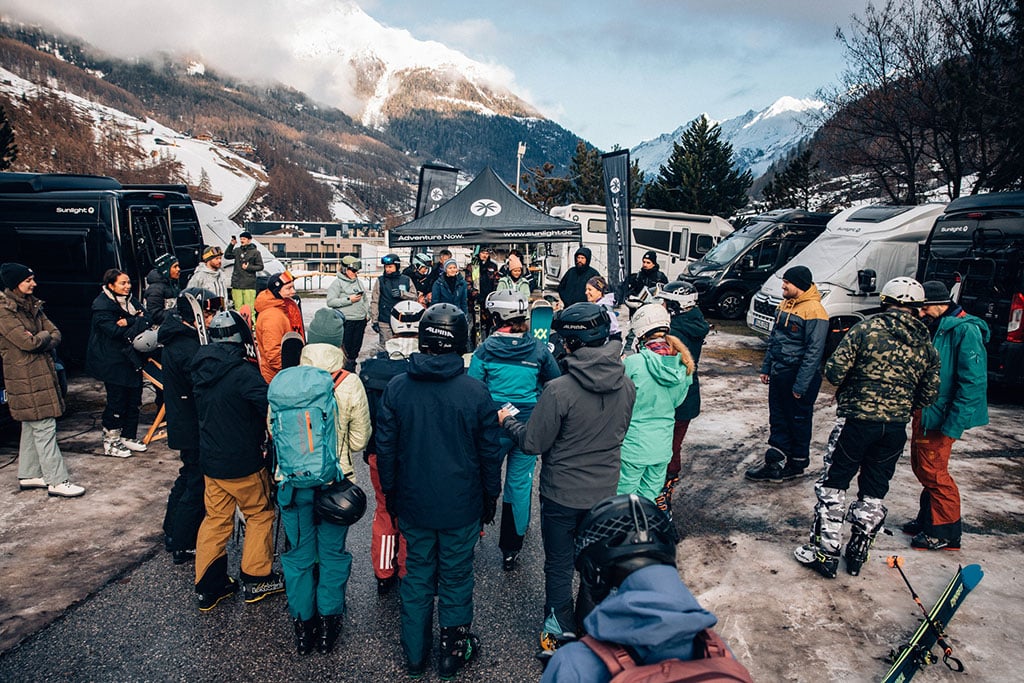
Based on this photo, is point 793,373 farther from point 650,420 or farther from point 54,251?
point 54,251

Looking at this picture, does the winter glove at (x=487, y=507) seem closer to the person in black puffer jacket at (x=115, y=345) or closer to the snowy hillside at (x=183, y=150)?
the person in black puffer jacket at (x=115, y=345)

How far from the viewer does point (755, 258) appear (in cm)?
1495

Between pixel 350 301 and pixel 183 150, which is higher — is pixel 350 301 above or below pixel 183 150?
below

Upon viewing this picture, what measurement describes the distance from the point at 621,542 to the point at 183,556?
375 centimetres

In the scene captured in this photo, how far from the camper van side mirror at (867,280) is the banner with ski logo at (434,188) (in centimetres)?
911

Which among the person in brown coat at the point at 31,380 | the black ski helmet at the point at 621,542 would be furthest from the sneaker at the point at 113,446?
the black ski helmet at the point at 621,542

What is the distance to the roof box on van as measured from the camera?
8.77 meters

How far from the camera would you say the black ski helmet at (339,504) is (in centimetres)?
318

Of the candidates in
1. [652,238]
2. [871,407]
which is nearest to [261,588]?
[871,407]

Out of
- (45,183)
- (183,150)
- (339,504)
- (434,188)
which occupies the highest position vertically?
(183,150)

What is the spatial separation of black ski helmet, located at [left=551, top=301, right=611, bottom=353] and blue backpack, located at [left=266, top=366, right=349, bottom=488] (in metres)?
1.34

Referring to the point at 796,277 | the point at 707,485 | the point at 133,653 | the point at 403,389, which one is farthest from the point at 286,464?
the point at 796,277

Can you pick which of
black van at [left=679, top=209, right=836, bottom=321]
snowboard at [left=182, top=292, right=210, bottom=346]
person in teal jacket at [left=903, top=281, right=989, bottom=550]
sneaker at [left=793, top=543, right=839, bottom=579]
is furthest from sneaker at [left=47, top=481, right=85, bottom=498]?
black van at [left=679, top=209, right=836, bottom=321]

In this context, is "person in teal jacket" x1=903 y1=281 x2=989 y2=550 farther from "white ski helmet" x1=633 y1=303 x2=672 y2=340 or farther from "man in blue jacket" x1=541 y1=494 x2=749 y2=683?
"man in blue jacket" x1=541 y1=494 x2=749 y2=683
